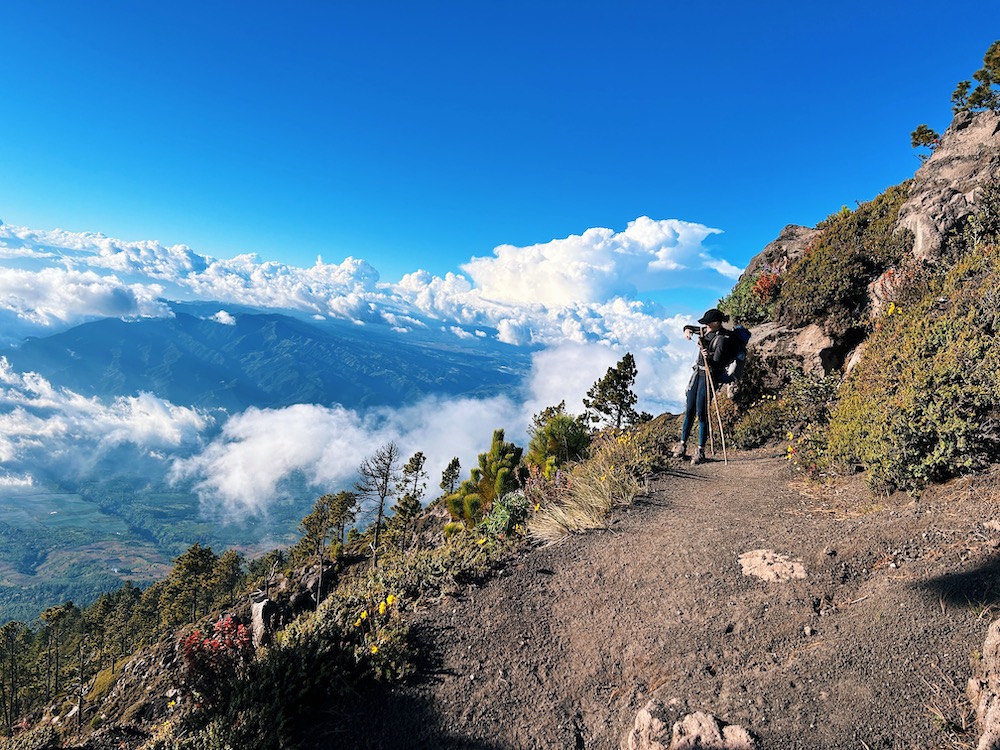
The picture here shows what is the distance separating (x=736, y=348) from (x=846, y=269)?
5.18m

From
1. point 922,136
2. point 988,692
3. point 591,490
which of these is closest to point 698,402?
point 591,490

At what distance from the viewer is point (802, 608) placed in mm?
4426

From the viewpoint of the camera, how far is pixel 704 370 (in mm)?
9242

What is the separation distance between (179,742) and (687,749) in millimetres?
4244

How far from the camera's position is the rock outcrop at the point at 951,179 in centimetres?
995

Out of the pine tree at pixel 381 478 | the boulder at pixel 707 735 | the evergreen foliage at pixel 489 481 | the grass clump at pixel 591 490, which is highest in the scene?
the grass clump at pixel 591 490

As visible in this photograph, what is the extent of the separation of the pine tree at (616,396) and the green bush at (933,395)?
562 inches

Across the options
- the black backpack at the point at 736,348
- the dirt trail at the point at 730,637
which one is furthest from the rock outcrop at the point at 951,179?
the dirt trail at the point at 730,637

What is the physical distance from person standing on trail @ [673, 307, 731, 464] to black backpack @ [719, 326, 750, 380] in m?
0.06

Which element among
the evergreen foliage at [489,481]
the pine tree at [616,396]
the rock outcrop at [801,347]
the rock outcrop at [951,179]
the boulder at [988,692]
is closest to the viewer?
the boulder at [988,692]

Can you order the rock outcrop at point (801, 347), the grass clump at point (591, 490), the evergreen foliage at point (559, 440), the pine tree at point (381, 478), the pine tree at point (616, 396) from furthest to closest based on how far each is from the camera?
the pine tree at point (381, 478), the pine tree at point (616, 396), the evergreen foliage at point (559, 440), the rock outcrop at point (801, 347), the grass clump at point (591, 490)

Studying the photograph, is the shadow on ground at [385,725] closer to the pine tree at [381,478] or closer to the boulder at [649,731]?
the boulder at [649,731]

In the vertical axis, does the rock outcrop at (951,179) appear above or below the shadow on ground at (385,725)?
above

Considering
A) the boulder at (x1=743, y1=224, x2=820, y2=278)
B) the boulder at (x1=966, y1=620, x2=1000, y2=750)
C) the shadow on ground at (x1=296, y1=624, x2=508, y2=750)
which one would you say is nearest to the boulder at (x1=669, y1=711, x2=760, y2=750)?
the boulder at (x1=966, y1=620, x2=1000, y2=750)
